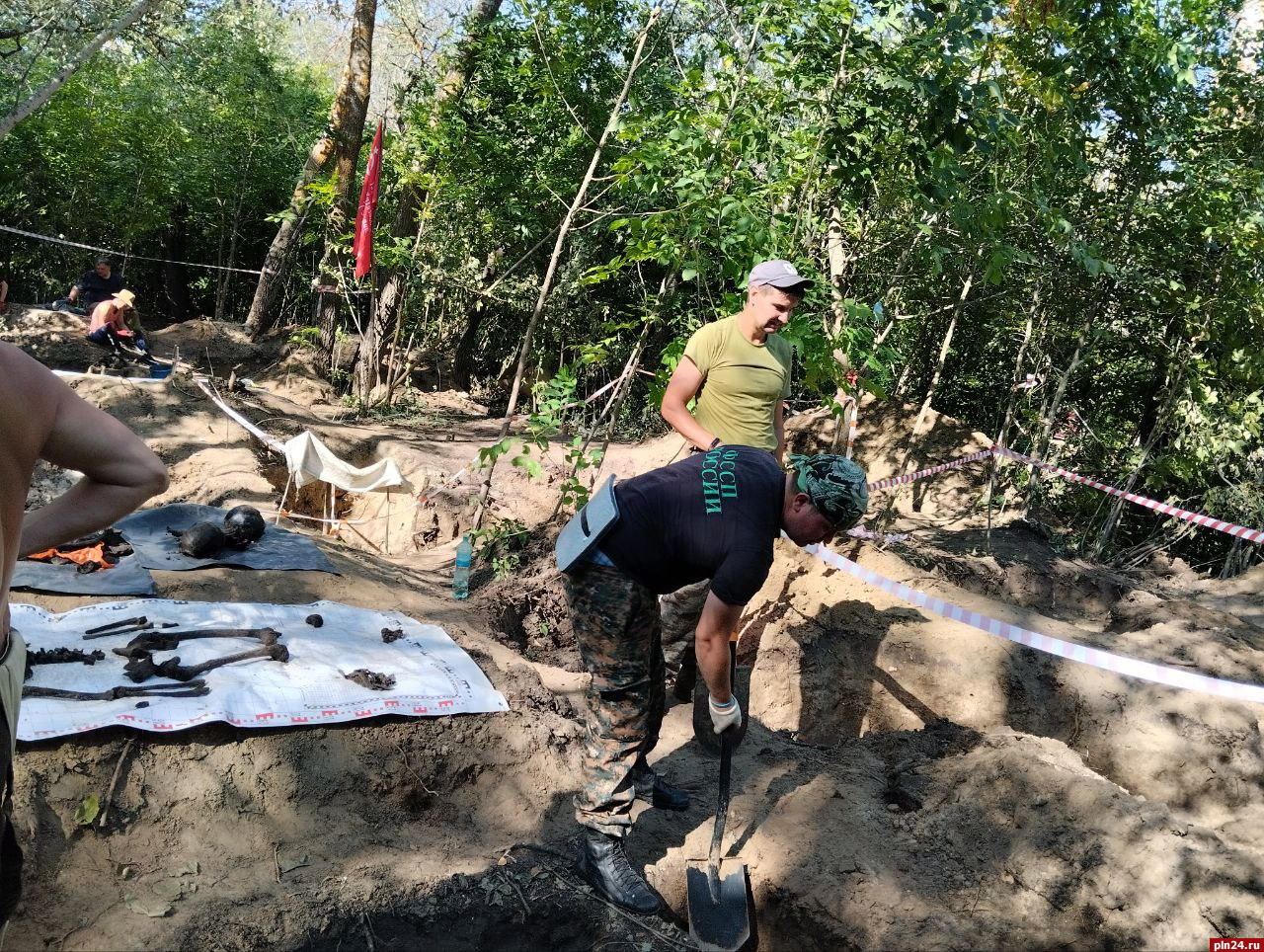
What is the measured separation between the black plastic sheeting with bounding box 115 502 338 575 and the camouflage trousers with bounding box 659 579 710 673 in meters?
2.35

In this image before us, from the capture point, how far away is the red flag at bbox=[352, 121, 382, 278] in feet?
29.8

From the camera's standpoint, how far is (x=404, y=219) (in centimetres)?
1180

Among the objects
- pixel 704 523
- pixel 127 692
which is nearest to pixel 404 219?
pixel 127 692

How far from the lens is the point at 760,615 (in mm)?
5734

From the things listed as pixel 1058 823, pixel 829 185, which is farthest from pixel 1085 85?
pixel 1058 823

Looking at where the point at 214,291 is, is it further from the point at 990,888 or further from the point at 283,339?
the point at 990,888

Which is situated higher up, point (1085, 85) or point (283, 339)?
point (1085, 85)

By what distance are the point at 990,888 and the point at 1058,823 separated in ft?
1.10

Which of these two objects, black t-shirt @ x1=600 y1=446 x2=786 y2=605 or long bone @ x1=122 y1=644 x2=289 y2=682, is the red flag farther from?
black t-shirt @ x1=600 y1=446 x2=786 y2=605

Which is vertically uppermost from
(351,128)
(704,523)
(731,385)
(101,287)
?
(351,128)

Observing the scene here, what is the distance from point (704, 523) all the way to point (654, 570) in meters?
0.27

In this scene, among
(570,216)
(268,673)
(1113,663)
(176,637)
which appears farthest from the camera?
(570,216)

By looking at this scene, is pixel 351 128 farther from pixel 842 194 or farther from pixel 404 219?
pixel 842 194

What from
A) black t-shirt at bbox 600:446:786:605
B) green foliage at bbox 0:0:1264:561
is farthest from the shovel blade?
green foliage at bbox 0:0:1264:561
